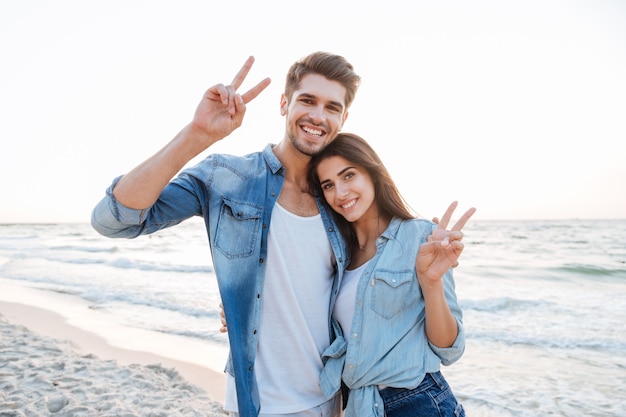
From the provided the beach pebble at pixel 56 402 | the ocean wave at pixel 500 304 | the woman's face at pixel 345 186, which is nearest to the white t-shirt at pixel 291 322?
the woman's face at pixel 345 186

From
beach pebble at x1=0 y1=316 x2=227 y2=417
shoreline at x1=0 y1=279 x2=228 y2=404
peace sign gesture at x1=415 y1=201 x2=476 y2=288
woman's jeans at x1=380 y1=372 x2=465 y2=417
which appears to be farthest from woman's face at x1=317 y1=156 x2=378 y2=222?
shoreline at x1=0 y1=279 x2=228 y2=404

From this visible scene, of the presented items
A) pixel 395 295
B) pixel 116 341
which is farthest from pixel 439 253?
pixel 116 341

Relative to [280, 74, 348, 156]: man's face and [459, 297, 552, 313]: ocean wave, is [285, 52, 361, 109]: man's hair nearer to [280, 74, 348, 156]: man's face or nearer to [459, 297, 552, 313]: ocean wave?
[280, 74, 348, 156]: man's face

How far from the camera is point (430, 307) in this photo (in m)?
2.40

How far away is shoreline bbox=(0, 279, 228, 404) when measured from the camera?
614cm

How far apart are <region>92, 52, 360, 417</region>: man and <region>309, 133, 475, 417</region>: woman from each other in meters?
0.14

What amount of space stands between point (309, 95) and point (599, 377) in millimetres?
6204

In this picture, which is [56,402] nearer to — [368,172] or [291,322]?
[291,322]

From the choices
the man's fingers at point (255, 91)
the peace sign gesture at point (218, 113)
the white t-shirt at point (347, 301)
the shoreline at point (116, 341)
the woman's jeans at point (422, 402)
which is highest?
the man's fingers at point (255, 91)

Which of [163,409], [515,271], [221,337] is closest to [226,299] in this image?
[163,409]

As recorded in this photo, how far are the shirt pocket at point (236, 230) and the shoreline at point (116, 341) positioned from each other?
3.53m

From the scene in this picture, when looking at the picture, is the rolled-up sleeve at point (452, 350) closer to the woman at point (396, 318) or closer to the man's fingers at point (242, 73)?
the woman at point (396, 318)

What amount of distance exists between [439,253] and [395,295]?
0.35 meters

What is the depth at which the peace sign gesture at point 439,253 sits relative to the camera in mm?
2301
